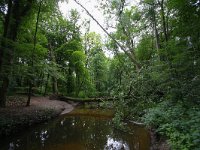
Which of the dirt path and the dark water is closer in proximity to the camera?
the dark water

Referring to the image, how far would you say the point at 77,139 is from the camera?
31.9 ft

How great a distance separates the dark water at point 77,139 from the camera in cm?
850

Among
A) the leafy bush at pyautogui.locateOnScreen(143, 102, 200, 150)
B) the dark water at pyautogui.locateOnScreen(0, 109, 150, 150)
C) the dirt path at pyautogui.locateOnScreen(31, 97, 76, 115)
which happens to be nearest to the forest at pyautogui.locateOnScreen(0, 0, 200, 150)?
the leafy bush at pyautogui.locateOnScreen(143, 102, 200, 150)

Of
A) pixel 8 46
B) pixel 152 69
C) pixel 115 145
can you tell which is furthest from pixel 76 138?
pixel 8 46

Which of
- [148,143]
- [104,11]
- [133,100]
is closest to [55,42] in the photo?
[104,11]

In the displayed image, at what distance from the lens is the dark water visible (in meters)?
8.50

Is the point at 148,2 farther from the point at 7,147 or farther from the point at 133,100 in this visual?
the point at 7,147

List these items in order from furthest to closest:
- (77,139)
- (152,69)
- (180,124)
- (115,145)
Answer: (152,69) → (77,139) → (115,145) → (180,124)

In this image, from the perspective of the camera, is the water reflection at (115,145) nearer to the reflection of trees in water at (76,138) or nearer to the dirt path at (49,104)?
the reflection of trees in water at (76,138)

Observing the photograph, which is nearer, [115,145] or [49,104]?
[115,145]

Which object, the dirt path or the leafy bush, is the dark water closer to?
the leafy bush

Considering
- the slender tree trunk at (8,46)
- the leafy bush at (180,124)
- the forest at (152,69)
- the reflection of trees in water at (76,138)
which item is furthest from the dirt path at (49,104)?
the leafy bush at (180,124)

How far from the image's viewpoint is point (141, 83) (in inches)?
433

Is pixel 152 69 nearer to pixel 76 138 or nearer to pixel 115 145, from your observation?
pixel 115 145
